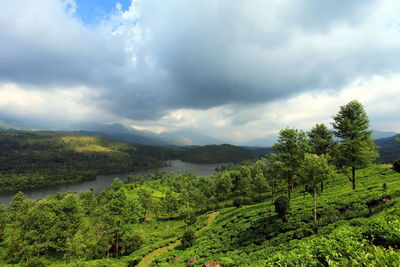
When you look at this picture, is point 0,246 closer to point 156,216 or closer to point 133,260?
point 133,260

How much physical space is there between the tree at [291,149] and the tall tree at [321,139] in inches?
507

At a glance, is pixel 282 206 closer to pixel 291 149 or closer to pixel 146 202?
pixel 291 149

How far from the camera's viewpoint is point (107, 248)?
3850 centimetres

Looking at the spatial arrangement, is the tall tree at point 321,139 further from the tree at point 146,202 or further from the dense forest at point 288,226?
the tree at point 146,202

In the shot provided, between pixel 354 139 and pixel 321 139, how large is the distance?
7381mm

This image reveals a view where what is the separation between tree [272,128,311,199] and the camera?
97.9ft

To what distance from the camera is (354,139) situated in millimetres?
31594

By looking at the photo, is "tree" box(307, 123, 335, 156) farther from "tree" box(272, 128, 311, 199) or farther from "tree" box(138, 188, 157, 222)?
"tree" box(138, 188, 157, 222)

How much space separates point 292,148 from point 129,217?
40.1m

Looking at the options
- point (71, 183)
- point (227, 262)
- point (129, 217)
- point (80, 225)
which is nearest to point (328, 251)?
point (227, 262)

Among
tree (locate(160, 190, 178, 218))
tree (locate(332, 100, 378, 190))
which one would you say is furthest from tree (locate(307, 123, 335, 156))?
tree (locate(160, 190, 178, 218))

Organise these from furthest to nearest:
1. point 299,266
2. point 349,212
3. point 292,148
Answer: point 292,148 < point 349,212 < point 299,266

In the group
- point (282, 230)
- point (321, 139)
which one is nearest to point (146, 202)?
point (282, 230)

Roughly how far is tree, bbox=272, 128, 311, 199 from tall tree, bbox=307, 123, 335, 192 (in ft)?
42.3
